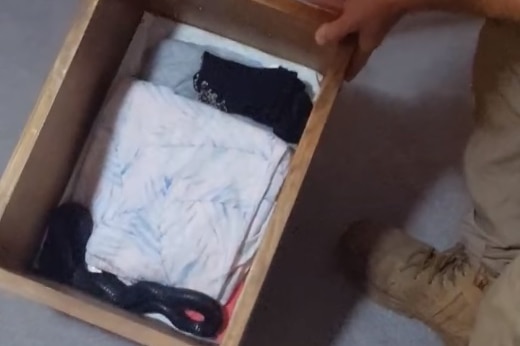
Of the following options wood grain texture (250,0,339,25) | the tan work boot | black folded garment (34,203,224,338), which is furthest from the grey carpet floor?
wood grain texture (250,0,339,25)

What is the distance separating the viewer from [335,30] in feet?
3.08

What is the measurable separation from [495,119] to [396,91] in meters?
0.25

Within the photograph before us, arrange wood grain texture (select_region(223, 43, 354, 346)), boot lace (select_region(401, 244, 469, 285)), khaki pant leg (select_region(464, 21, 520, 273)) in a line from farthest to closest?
boot lace (select_region(401, 244, 469, 285))
khaki pant leg (select_region(464, 21, 520, 273))
wood grain texture (select_region(223, 43, 354, 346))

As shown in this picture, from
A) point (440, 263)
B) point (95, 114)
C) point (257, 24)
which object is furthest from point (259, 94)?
point (440, 263)

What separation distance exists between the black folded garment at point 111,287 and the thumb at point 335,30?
0.29 m

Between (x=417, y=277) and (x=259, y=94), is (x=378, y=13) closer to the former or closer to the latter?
(x=259, y=94)

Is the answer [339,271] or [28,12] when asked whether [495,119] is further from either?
[28,12]

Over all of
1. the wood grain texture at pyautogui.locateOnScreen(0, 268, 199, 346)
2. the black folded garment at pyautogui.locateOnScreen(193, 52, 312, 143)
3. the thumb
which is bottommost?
the wood grain texture at pyautogui.locateOnScreen(0, 268, 199, 346)

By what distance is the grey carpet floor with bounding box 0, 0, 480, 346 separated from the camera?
3.92ft

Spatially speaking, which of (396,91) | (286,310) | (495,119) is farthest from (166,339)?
(396,91)

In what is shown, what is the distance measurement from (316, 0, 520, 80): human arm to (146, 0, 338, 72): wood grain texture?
63mm

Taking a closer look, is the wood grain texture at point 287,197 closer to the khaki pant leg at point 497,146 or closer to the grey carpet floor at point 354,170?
the khaki pant leg at point 497,146

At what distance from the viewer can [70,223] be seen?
3.48 feet

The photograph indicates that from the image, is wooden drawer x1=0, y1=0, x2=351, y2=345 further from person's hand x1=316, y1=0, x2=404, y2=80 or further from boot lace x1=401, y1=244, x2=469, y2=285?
boot lace x1=401, y1=244, x2=469, y2=285
